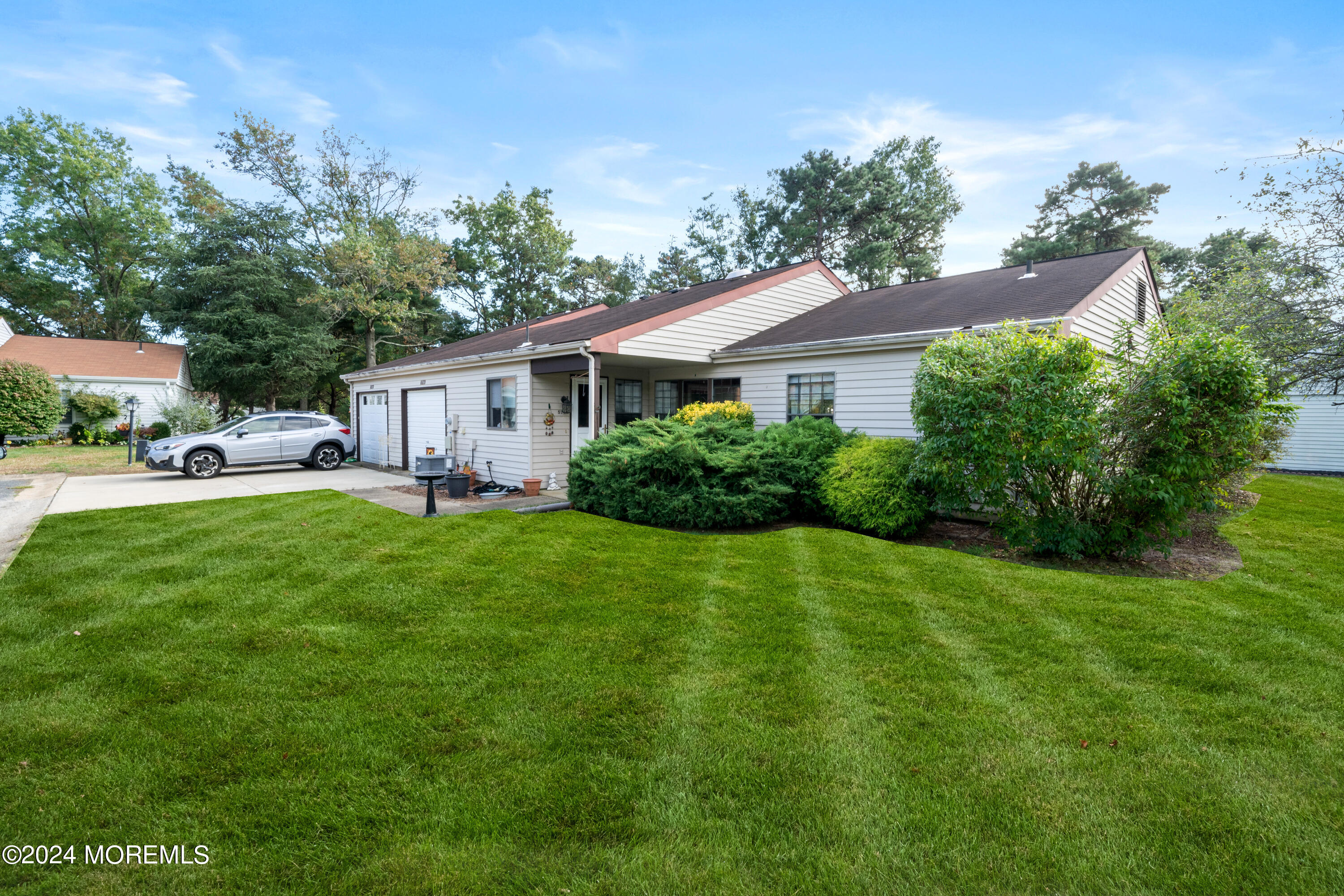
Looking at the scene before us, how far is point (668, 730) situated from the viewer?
280cm

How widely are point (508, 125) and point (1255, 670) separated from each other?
1860 cm

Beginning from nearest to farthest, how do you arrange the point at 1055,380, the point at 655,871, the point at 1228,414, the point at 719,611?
the point at 655,871 → the point at 719,611 → the point at 1228,414 → the point at 1055,380

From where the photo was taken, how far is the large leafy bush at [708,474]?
7.51m

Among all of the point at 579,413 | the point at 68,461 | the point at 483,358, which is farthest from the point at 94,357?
the point at 579,413

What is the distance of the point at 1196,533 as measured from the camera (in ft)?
24.5

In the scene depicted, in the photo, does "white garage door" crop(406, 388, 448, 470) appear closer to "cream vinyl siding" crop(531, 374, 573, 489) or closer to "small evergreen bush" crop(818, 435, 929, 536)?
"cream vinyl siding" crop(531, 374, 573, 489)

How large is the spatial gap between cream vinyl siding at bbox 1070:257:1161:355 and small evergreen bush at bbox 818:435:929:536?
3.02 m

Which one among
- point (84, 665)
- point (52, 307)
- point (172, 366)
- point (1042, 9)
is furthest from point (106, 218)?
point (1042, 9)

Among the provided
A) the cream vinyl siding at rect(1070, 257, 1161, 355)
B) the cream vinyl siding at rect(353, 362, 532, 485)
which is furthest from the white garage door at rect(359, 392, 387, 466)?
the cream vinyl siding at rect(1070, 257, 1161, 355)

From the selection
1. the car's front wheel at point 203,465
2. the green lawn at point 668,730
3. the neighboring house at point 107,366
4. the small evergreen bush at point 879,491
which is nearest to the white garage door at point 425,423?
the car's front wheel at point 203,465

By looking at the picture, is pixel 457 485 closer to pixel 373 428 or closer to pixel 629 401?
pixel 629 401

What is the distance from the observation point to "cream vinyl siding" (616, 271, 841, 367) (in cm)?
1022

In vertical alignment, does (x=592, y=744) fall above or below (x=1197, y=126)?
below

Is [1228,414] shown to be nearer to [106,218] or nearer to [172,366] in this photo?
[172,366]
